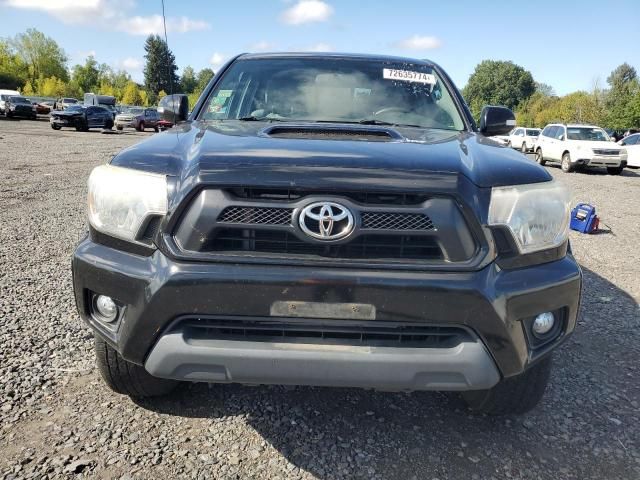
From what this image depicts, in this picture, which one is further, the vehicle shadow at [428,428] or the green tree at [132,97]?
the green tree at [132,97]

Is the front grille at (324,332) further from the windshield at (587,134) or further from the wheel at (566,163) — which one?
the windshield at (587,134)

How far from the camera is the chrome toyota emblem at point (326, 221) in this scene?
189 centimetres

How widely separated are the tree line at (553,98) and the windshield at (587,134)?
6.82 meters

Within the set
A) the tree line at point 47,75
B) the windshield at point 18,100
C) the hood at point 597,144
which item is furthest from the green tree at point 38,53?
the hood at point 597,144

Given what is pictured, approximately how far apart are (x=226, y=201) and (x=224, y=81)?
1.82 m

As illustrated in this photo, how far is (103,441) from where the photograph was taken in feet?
7.60

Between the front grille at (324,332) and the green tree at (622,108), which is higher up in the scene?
the green tree at (622,108)

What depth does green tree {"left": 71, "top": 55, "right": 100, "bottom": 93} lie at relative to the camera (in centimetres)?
9031

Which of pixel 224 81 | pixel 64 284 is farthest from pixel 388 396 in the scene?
pixel 64 284

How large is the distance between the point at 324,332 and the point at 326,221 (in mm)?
418

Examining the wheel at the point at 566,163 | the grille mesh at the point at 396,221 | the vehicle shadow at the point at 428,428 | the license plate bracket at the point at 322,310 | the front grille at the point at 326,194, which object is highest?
the front grille at the point at 326,194

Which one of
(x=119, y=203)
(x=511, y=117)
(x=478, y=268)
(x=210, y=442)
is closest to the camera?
(x=478, y=268)

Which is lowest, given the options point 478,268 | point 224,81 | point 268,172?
point 478,268

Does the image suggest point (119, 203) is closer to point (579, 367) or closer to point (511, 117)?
point (511, 117)
